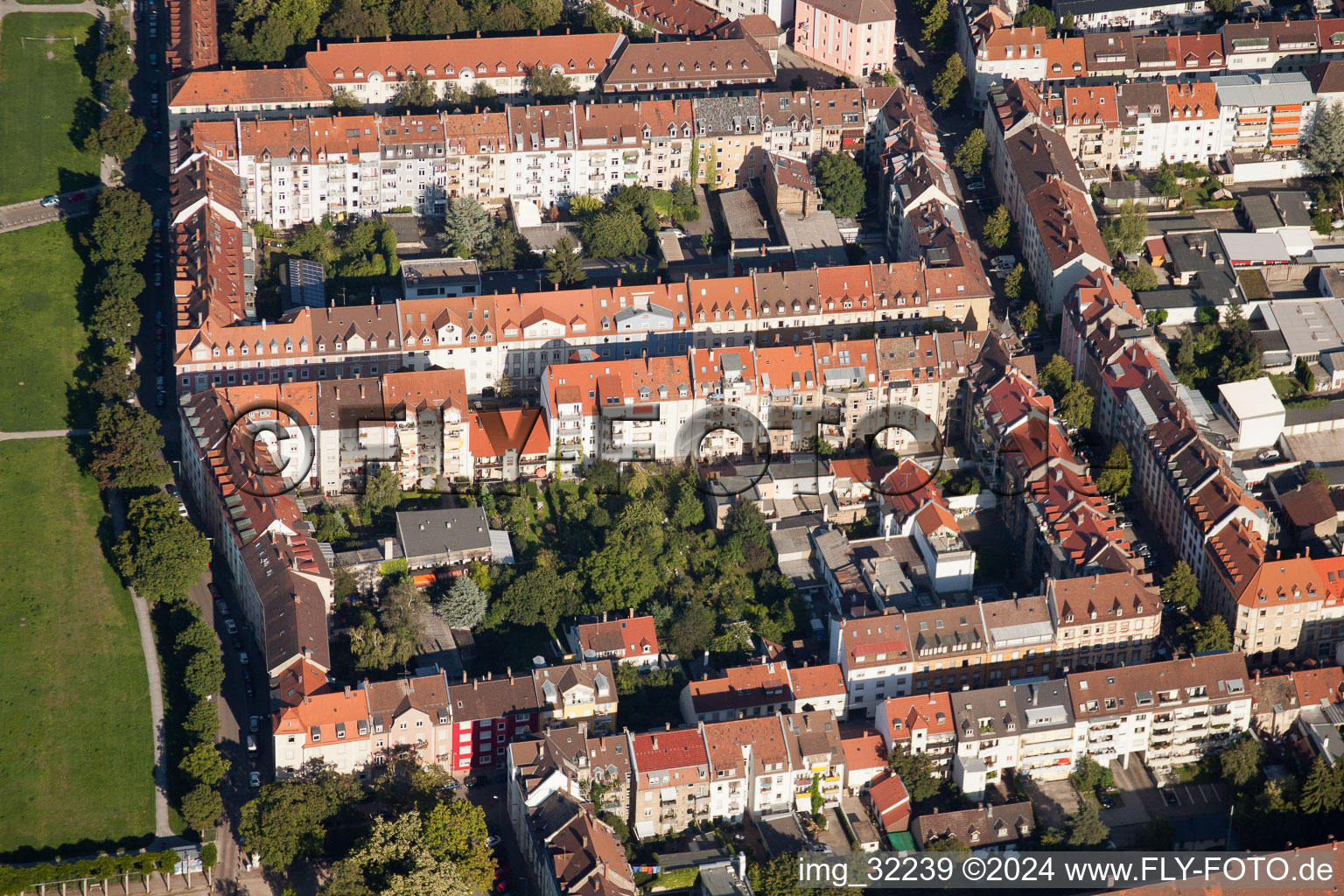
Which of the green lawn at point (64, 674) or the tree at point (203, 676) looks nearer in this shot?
the green lawn at point (64, 674)

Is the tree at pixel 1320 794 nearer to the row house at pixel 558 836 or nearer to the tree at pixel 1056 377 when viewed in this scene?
the tree at pixel 1056 377

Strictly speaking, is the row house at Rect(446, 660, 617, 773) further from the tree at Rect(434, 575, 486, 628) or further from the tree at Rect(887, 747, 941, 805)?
the tree at Rect(887, 747, 941, 805)

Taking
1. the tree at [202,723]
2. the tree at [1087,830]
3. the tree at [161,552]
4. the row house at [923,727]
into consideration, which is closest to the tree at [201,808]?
the tree at [202,723]

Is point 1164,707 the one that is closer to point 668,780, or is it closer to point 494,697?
point 668,780

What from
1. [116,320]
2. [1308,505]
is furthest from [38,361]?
[1308,505]

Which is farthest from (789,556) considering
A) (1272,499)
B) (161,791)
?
(161,791)

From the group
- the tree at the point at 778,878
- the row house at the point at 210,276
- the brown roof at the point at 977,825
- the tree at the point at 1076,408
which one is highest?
the row house at the point at 210,276

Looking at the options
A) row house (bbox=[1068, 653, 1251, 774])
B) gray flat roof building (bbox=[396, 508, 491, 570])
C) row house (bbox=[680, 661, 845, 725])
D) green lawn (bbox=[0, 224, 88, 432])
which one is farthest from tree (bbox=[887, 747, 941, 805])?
green lawn (bbox=[0, 224, 88, 432])
